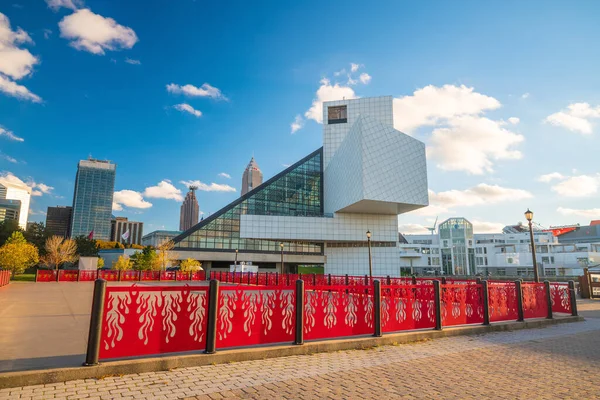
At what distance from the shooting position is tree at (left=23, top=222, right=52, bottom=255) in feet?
189

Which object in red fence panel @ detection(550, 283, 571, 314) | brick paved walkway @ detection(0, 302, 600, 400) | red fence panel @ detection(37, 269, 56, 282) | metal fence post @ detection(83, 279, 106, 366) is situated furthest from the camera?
red fence panel @ detection(37, 269, 56, 282)

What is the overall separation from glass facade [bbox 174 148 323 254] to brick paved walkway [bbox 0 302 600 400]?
192ft

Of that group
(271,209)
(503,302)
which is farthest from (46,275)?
(271,209)

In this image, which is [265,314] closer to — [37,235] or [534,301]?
[534,301]

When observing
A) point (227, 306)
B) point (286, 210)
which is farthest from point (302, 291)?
point (286, 210)

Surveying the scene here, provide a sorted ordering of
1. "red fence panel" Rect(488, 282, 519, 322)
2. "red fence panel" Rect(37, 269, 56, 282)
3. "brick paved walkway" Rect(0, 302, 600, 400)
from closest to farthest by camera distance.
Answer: "brick paved walkway" Rect(0, 302, 600, 400)
"red fence panel" Rect(488, 282, 519, 322)
"red fence panel" Rect(37, 269, 56, 282)

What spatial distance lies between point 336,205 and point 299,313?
2074 inches

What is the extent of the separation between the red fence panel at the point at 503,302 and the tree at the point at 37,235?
213ft

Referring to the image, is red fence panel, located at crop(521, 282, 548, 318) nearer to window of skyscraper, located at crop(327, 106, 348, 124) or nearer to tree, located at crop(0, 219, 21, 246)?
window of skyscraper, located at crop(327, 106, 348, 124)

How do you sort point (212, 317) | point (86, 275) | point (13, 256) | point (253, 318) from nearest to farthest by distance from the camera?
1. point (212, 317)
2. point (253, 318)
3. point (13, 256)
4. point (86, 275)

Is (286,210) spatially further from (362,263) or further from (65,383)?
(65,383)

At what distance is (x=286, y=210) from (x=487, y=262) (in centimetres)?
5115

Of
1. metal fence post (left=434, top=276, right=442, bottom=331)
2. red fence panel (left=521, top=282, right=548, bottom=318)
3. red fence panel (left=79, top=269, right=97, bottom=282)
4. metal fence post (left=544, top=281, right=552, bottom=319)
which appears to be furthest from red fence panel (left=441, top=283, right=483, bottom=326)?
red fence panel (left=79, top=269, right=97, bottom=282)

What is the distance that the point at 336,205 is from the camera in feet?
194
